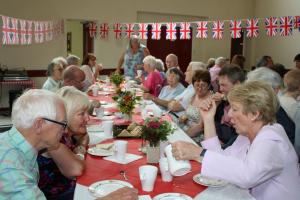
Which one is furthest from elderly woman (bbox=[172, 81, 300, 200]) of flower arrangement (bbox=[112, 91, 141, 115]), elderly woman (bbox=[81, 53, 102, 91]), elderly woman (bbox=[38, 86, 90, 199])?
elderly woman (bbox=[81, 53, 102, 91])

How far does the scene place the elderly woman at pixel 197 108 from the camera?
3.50 meters

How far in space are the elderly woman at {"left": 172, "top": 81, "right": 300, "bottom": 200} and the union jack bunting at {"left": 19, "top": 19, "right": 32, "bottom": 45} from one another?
5.46 metres

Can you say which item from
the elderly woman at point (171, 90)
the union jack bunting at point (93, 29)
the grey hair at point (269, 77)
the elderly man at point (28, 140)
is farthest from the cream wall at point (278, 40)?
the elderly man at point (28, 140)

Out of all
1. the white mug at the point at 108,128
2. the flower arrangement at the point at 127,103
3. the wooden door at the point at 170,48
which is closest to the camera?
the white mug at the point at 108,128

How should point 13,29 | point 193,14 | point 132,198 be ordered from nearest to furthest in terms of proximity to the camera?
point 132,198 → point 13,29 → point 193,14

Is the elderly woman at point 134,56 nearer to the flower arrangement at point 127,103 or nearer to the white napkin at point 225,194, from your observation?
the flower arrangement at point 127,103

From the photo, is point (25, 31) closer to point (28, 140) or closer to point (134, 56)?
point (134, 56)

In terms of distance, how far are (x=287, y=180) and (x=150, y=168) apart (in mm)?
713

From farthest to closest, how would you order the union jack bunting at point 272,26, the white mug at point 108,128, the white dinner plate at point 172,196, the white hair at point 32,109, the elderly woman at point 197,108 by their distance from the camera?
the union jack bunting at point 272,26, the elderly woman at point 197,108, the white mug at point 108,128, the white dinner plate at point 172,196, the white hair at point 32,109

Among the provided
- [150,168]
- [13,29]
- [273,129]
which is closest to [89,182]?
[150,168]

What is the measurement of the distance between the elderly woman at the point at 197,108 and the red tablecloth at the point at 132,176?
4.27 ft

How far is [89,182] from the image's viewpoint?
6.14ft

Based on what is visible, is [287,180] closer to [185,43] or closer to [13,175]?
[13,175]

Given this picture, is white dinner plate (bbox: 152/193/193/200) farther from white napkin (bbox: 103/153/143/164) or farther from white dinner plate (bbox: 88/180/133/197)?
white napkin (bbox: 103/153/143/164)
